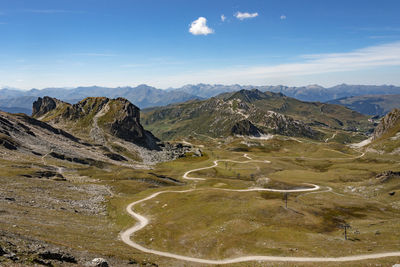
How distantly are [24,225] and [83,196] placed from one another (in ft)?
157

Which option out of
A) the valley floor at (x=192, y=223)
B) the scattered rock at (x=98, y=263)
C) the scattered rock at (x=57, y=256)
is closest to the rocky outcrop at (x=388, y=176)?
the valley floor at (x=192, y=223)

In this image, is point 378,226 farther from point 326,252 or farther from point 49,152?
point 49,152

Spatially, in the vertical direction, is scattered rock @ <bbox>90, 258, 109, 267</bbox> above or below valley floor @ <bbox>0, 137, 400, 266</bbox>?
above

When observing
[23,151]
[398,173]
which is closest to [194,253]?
[398,173]

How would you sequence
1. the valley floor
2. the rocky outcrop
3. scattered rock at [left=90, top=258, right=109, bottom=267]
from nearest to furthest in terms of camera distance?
scattered rock at [left=90, top=258, right=109, bottom=267] → the valley floor → the rocky outcrop

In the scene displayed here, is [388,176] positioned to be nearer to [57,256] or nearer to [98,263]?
[98,263]

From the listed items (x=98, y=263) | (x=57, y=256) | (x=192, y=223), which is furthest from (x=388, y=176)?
(x=57, y=256)

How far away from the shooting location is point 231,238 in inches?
2425

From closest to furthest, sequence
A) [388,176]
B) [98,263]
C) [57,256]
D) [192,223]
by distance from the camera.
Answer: [57,256] < [98,263] < [192,223] < [388,176]

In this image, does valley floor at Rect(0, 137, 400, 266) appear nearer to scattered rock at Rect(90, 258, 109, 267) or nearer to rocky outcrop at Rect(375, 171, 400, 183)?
rocky outcrop at Rect(375, 171, 400, 183)

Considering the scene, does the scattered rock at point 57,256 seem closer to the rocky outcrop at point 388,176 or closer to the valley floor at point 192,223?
the valley floor at point 192,223

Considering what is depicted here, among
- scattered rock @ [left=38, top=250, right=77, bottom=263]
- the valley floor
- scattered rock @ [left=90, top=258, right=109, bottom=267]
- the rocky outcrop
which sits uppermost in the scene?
scattered rock @ [left=38, top=250, right=77, bottom=263]

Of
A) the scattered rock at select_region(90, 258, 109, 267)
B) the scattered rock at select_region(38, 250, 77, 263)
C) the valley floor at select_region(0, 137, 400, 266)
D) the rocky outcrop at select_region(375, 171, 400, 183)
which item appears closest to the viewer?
the scattered rock at select_region(38, 250, 77, 263)

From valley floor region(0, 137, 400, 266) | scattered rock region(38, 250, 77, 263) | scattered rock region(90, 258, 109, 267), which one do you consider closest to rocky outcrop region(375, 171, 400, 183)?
valley floor region(0, 137, 400, 266)
